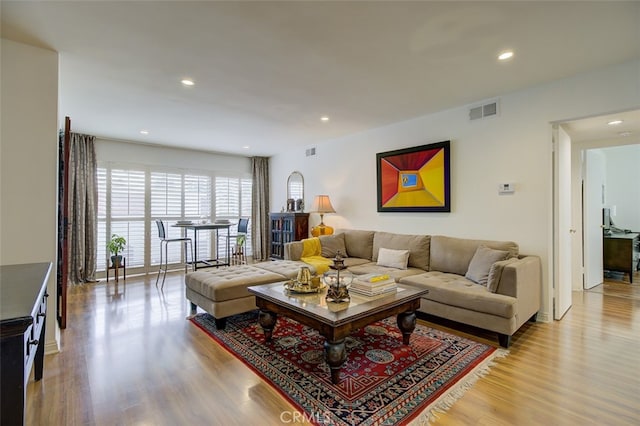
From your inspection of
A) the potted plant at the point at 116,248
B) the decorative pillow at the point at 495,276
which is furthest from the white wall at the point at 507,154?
the potted plant at the point at 116,248

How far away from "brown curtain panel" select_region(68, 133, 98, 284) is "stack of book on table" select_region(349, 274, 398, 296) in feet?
16.4

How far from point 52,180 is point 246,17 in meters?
2.20

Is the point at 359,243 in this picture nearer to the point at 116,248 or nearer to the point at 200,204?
the point at 200,204

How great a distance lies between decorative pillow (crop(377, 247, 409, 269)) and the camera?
409cm

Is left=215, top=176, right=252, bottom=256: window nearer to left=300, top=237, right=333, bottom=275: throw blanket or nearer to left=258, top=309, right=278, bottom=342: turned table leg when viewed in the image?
A: left=300, top=237, right=333, bottom=275: throw blanket

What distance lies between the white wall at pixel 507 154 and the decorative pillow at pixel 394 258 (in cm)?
57

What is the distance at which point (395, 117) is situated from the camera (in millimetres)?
4488

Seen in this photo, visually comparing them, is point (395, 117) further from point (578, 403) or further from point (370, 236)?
point (578, 403)

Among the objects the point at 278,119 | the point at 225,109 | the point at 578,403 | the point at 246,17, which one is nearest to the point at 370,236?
the point at 278,119

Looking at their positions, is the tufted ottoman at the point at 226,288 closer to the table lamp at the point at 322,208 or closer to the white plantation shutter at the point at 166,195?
the table lamp at the point at 322,208

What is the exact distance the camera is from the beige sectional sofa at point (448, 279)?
2828 mm

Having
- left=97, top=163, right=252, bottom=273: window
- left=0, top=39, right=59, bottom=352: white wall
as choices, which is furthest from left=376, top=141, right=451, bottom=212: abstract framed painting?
left=0, top=39, right=59, bottom=352: white wall

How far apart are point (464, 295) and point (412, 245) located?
1.32 meters

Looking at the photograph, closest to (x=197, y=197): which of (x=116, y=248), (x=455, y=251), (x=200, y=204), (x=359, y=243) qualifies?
(x=200, y=204)
